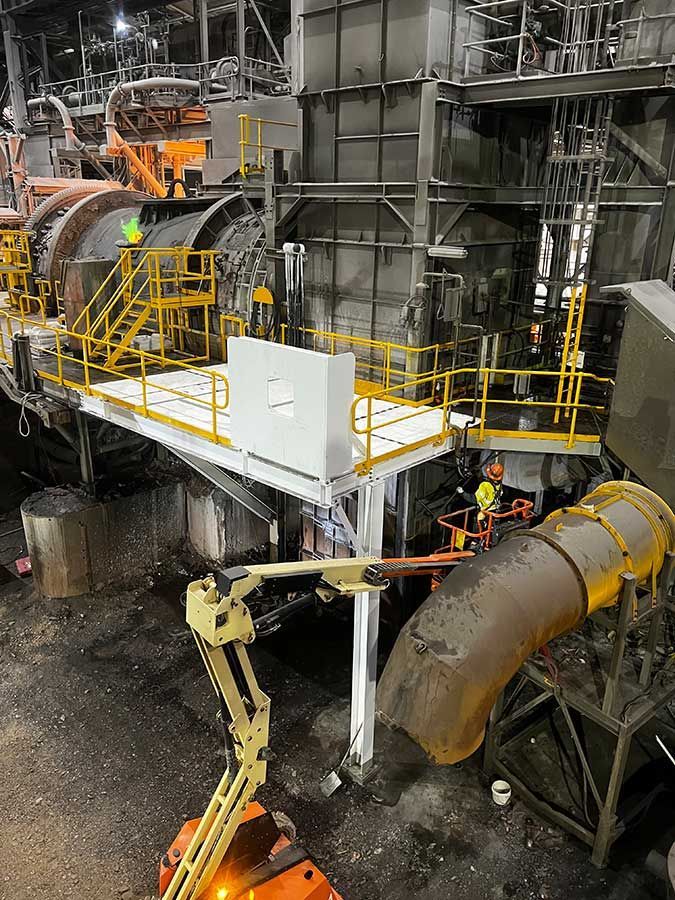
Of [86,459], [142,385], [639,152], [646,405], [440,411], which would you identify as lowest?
[86,459]

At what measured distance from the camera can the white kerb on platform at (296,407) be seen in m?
6.25

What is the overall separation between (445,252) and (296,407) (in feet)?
13.1

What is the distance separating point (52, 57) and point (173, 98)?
1344 cm

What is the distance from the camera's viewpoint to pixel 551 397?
11.0 metres

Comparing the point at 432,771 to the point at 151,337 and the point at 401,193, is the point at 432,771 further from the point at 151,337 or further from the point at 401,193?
the point at 151,337

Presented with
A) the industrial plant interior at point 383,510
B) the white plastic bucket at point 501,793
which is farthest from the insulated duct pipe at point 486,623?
the white plastic bucket at point 501,793

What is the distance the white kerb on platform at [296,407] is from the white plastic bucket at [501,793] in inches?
165

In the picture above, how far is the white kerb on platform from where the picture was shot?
6250mm

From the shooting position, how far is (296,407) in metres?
6.50

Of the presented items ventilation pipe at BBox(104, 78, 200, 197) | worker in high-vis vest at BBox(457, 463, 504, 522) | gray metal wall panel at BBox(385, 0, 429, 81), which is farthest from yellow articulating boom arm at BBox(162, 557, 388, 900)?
ventilation pipe at BBox(104, 78, 200, 197)

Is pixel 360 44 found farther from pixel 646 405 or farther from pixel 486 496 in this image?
pixel 486 496

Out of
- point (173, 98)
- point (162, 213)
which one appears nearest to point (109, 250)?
point (162, 213)

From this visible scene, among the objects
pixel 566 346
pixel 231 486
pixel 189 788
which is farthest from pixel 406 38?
pixel 189 788

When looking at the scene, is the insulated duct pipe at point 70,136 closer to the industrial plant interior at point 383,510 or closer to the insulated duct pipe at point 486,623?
the industrial plant interior at point 383,510
